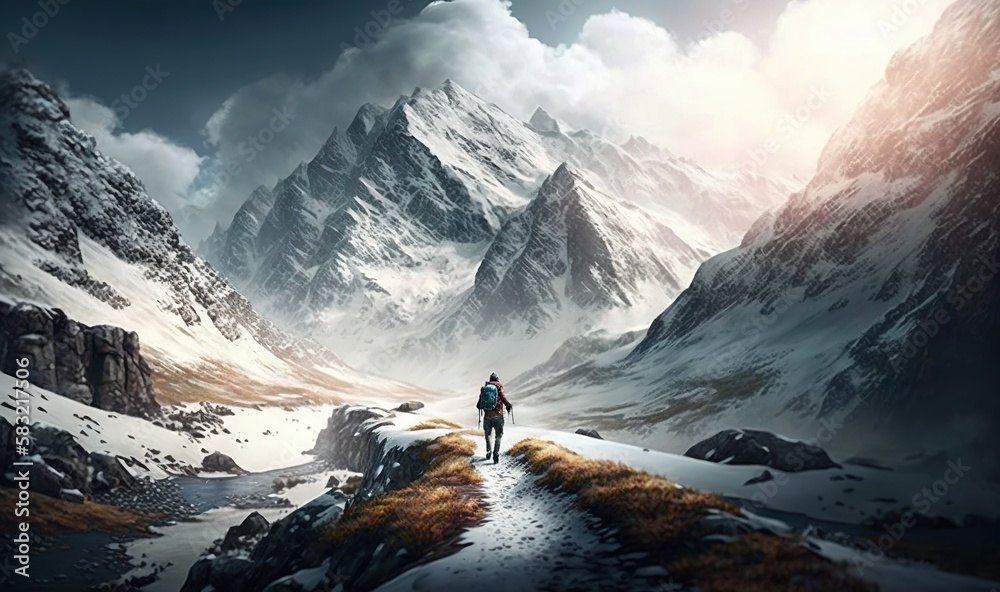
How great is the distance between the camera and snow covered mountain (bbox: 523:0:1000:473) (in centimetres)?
3862

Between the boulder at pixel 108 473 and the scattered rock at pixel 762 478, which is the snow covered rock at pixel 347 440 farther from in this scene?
the scattered rock at pixel 762 478

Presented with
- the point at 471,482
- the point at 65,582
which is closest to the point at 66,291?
the point at 65,582

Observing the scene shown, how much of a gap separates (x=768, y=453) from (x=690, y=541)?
57.9 ft

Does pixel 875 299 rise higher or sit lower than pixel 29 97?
lower

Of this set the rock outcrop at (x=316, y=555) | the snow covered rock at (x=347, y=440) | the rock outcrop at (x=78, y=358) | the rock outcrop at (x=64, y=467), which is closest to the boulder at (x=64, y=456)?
the rock outcrop at (x=64, y=467)

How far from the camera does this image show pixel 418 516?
1335 centimetres

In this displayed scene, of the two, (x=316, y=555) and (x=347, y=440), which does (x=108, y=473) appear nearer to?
(x=347, y=440)

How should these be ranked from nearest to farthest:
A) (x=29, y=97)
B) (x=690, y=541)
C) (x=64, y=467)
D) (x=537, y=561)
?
(x=690, y=541), (x=537, y=561), (x=64, y=467), (x=29, y=97)

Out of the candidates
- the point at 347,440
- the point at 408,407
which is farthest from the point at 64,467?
the point at 408,407

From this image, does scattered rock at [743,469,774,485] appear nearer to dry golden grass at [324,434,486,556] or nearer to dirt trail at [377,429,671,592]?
dry golden grass at [324,434,486,556]

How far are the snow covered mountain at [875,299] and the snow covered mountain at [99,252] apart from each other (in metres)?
92.2

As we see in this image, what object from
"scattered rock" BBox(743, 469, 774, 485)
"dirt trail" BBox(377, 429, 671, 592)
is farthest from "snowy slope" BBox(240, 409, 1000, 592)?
"scattered rock" BBox(743, 469, 774, 485)

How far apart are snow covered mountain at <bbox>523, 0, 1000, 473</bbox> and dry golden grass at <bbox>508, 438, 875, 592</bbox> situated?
30414mm

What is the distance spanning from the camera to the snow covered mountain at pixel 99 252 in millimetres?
106375
